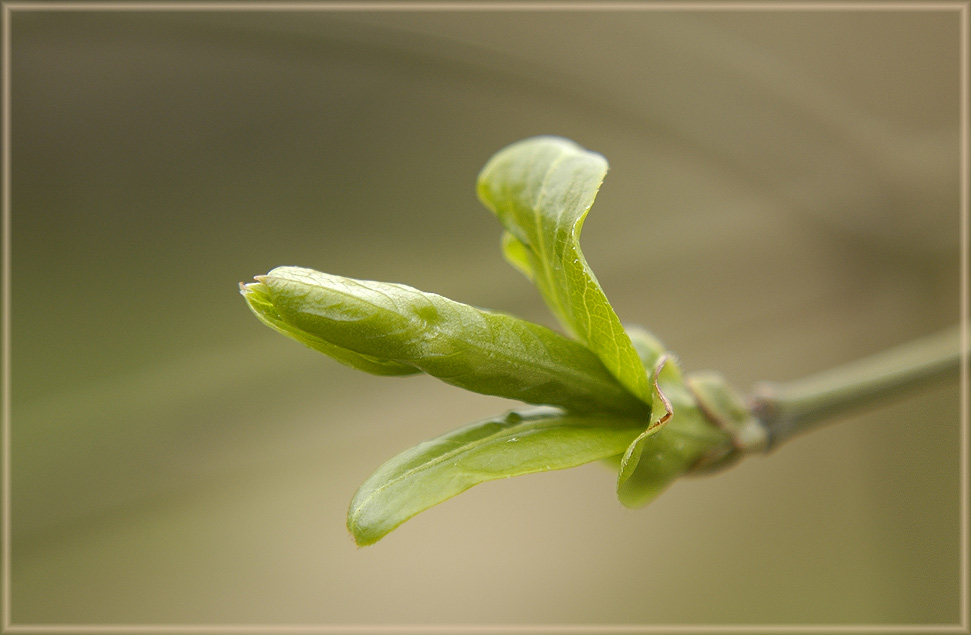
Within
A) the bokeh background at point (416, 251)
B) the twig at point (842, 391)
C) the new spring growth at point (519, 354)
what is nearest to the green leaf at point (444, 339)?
the new spring growth at point (519, 354)

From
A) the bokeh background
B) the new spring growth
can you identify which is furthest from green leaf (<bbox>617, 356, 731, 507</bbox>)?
A: the bokeh background

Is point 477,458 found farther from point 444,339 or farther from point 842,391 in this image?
point 842,391

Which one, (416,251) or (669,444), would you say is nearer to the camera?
(669,444)

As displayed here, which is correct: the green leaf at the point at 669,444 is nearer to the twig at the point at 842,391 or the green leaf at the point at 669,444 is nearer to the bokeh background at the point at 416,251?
the twig at the point at 842,391

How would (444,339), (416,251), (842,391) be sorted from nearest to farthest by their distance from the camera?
(444,339), (842,391), (416,251)

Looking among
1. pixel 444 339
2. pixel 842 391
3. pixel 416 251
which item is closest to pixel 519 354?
pixel 444 339

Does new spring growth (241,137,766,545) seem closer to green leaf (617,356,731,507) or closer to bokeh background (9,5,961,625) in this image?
green leaf (617,356,731,507)

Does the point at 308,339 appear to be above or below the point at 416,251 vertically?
below
